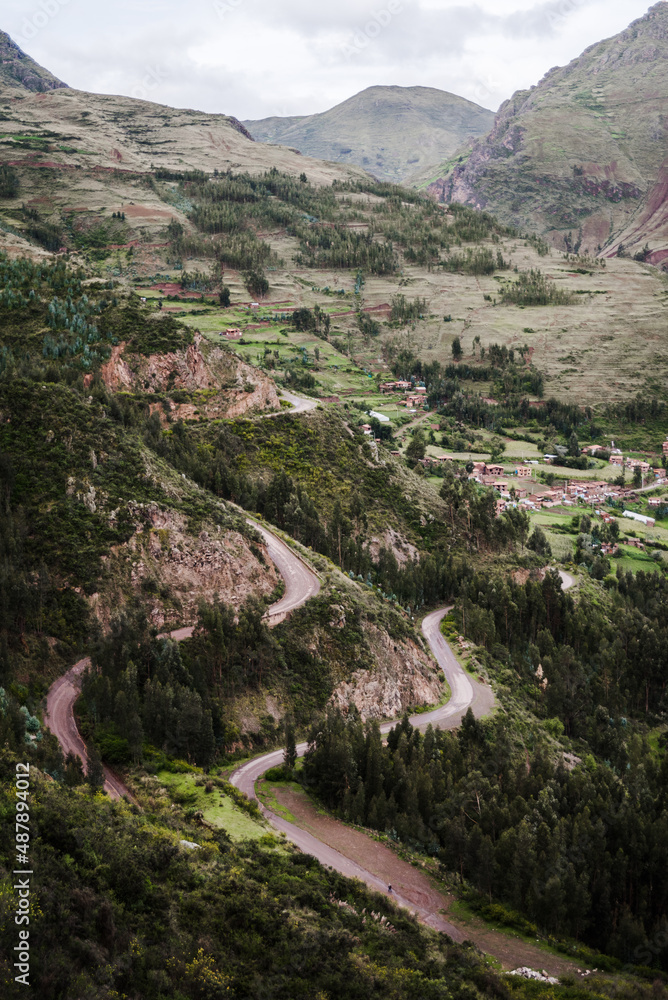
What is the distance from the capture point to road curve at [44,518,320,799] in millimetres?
47250

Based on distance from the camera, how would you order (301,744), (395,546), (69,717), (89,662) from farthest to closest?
(395,546)
(301,744)
(89,662)
(69,717)

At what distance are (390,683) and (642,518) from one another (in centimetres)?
10636

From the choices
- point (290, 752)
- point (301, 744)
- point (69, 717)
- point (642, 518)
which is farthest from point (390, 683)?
point (642, 518)

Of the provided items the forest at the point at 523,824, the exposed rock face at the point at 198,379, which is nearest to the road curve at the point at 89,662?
the forest at the point at 523,824

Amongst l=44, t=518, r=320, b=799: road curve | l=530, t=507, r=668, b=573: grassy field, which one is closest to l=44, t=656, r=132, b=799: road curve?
l=44, t=518, r=320, b=799: road curve

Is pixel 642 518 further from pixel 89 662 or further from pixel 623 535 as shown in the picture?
pixel 89 662

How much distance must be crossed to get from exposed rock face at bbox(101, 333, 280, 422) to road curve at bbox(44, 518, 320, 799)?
31.3m

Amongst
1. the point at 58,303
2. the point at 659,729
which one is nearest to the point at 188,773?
the point at 659,729

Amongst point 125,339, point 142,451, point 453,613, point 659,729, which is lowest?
point 659,729

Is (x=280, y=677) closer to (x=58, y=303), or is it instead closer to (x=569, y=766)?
(x=569, y=766)

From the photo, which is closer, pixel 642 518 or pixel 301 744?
pixel 301 744

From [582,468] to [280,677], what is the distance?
452 feet

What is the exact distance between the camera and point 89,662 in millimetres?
56250

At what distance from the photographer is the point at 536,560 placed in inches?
4685
